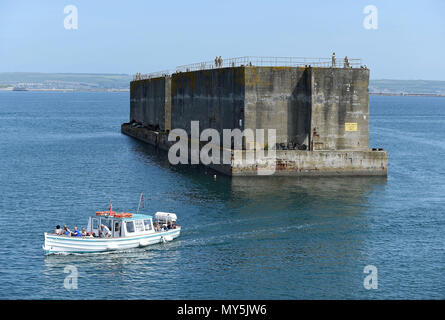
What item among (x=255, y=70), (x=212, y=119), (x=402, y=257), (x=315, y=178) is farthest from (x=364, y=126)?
(x=402, y=257)

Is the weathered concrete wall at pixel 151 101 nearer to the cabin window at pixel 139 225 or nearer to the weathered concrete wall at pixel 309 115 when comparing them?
the weathered concrete wall at pixel 309 115

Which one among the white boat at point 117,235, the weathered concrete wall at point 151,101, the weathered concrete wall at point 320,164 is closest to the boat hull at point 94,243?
the white boat at point 117,235

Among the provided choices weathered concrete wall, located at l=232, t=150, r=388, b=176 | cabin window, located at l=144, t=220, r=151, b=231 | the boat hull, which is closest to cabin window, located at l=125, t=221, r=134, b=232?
the boat hull

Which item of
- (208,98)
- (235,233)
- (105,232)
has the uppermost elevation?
(208,98)

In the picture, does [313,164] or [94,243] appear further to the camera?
[313,164]

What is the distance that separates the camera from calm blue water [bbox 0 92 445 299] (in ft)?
120

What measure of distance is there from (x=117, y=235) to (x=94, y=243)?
208 cm

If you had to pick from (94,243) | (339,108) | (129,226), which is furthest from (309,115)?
(94,243)

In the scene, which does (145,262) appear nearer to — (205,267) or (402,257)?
(205,267)

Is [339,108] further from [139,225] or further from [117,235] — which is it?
[117,235]

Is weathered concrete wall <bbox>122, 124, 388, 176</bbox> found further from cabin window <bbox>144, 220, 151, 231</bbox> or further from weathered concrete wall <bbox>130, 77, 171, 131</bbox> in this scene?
weathered concrete wall <bbox>130, 77, 171, 131</bbox>

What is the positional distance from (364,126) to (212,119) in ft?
60.5

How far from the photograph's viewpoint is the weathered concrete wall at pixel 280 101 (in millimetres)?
70438

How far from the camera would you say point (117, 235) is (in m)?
44.0
